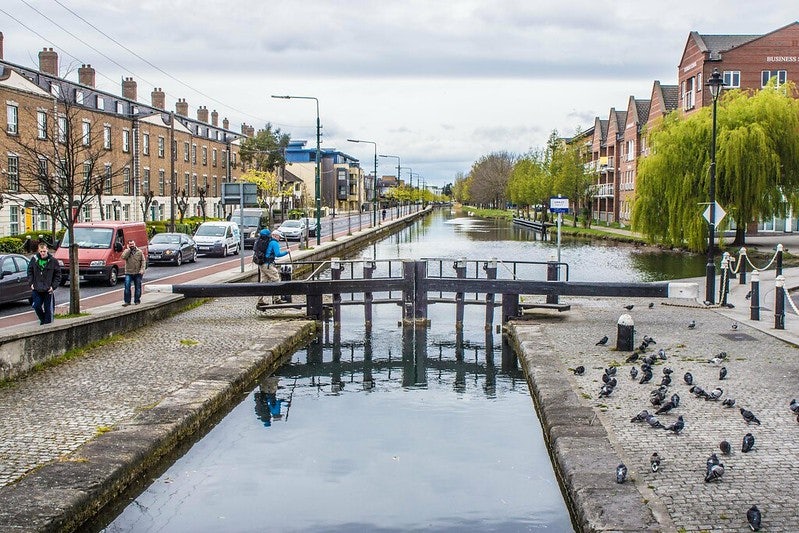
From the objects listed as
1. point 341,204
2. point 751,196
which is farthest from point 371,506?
point 341,204

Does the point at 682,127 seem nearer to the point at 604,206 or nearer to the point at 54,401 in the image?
the point at 54,401

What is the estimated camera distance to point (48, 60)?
5350cm

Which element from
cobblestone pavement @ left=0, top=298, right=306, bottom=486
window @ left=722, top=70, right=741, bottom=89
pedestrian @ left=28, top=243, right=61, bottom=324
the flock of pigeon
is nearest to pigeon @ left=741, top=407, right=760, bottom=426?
the flock of pigeon

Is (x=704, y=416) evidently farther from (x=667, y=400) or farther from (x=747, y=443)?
(x=747, y=443)

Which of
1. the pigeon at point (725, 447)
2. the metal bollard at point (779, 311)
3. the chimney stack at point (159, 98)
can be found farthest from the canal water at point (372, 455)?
the chimney stack at point (159, 98)

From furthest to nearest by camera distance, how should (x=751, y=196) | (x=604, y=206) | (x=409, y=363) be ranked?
(x=604, y=206) → (x=751, y=196) → (x=409, y=363)

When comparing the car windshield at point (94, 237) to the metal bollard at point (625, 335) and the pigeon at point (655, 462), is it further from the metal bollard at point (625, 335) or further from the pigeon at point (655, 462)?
the pigeon at point (655, 462)

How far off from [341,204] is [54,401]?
144538 millimetres

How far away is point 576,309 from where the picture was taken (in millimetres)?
21000

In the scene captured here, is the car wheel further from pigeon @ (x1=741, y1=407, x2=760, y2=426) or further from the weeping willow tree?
the weeping willow tree

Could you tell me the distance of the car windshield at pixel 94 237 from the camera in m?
26.6

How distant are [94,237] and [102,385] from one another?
52.3ft

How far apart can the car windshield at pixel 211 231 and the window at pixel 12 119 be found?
11627 mm

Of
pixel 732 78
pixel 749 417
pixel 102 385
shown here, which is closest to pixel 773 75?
pixel 732 78
